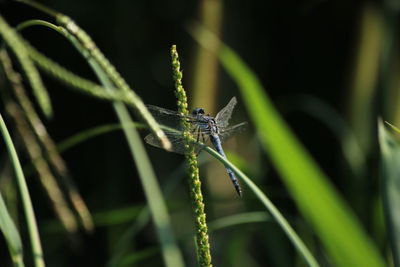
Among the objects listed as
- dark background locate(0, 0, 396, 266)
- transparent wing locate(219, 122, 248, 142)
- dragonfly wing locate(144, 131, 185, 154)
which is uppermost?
dark background locate(0, 0, 396, 266)

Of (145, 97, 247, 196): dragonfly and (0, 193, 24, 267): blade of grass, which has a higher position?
(145, 97, 247, 196): dragonfly

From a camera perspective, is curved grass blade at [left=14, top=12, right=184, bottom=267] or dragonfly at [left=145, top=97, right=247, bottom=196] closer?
curved grass blade at [left=14, top=12, right=184, bottom=267]

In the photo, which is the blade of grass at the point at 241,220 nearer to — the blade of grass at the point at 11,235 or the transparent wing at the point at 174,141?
the transparent wing at the point at 174,141

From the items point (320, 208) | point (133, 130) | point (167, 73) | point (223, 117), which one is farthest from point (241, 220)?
point (167, 73)

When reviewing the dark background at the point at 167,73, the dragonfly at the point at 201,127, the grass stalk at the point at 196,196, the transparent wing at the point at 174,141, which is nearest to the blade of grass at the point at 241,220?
the dragonfly at the point at 201,127

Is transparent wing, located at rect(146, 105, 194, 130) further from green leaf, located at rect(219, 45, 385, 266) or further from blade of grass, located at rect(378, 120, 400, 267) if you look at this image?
blade of grass, located at rect(378, 120, 400, 267)

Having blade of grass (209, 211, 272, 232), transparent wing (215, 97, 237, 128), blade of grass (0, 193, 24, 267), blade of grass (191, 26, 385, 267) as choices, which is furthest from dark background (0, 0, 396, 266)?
blade of grass (0, 193, 24, 267)

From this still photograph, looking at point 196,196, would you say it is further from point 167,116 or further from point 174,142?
point 167,116

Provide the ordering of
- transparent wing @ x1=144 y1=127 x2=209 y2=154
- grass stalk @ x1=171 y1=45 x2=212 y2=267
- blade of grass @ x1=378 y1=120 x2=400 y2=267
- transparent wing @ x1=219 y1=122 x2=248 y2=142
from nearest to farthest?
grass stalk @ x1=171 y1=45 x2=212 y2=267, blade of grass @ x1=378 y1=120 x2=400 y2=267, transparent wing @ x1=144 y1=127 x2=209 y2=154, transparent wing @ x1=219 y1=122 x2=248 y2=142
